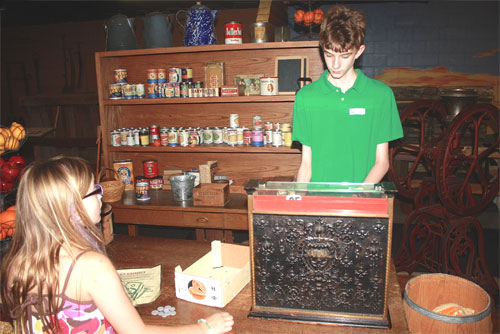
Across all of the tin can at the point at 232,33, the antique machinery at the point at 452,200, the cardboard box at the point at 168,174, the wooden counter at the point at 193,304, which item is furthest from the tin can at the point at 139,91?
the antique machinery at the point at 452,200

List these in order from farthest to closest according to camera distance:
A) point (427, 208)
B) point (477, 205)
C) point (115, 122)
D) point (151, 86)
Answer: point (115, 122) < point (151, 86) < point (427, 208) < point (477, 205)

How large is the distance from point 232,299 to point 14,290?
2.16 ft

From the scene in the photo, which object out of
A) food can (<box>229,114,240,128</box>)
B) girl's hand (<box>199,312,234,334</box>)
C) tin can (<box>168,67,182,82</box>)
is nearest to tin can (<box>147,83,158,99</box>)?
tin can (<box>168,67,182,82</box>)

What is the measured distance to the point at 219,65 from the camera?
128 inches

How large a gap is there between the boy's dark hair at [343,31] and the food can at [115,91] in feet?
7.24

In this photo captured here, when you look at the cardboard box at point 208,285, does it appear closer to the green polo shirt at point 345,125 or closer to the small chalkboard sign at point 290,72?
the green polo shirt at point 345,125

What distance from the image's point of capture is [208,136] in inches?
130

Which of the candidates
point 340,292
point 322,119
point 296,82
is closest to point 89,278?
point 340,292

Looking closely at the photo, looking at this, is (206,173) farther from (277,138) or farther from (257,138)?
(277,138)

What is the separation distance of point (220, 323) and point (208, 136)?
2.19 metres

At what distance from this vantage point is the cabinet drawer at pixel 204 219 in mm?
3092

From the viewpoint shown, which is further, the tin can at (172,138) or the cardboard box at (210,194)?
the tin can at (172,138)

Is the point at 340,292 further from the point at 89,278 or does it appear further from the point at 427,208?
the point at 427,208

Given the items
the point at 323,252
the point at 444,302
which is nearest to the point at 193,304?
the point at 323,252
